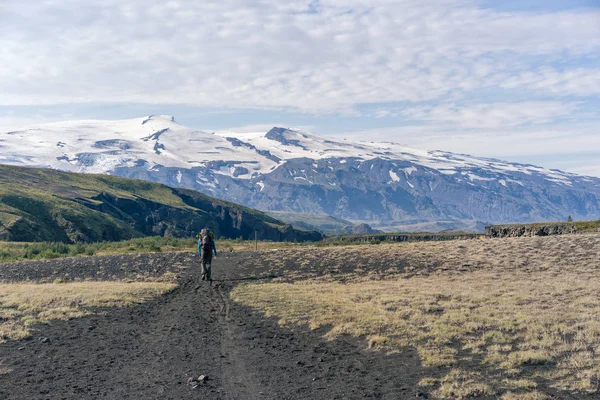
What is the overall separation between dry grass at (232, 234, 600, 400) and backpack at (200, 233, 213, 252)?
11.9 ft

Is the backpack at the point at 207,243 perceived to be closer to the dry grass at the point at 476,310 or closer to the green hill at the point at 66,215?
the dry grass at the point at 476,310

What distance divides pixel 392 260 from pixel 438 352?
78.0 feet

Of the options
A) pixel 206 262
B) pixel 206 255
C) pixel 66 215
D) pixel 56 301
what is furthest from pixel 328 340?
pixel 66 215

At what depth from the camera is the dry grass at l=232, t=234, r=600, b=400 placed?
40.8 feet

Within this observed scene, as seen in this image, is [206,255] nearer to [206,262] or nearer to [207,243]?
[206,262]

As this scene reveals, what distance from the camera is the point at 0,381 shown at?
12523mm

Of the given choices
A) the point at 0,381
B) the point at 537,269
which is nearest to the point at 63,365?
the point at 0,381

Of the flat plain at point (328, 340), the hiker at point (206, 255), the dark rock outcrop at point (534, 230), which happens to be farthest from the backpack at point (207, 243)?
the dark rock outcrop at point (534, 230)

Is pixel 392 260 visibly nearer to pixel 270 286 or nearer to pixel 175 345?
pixel 270 286

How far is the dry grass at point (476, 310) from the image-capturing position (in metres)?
12.4

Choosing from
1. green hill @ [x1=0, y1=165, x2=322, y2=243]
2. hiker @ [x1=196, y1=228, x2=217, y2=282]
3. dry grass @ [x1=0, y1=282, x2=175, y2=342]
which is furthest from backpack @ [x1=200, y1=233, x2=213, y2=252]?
green hill @ [x1=0, y1=165, x2=322, y2=243]

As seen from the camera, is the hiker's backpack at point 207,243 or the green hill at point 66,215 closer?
the hiker's backpack at point 207,243

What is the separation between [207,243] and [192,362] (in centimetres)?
1727

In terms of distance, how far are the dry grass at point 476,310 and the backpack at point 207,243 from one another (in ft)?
11.9
